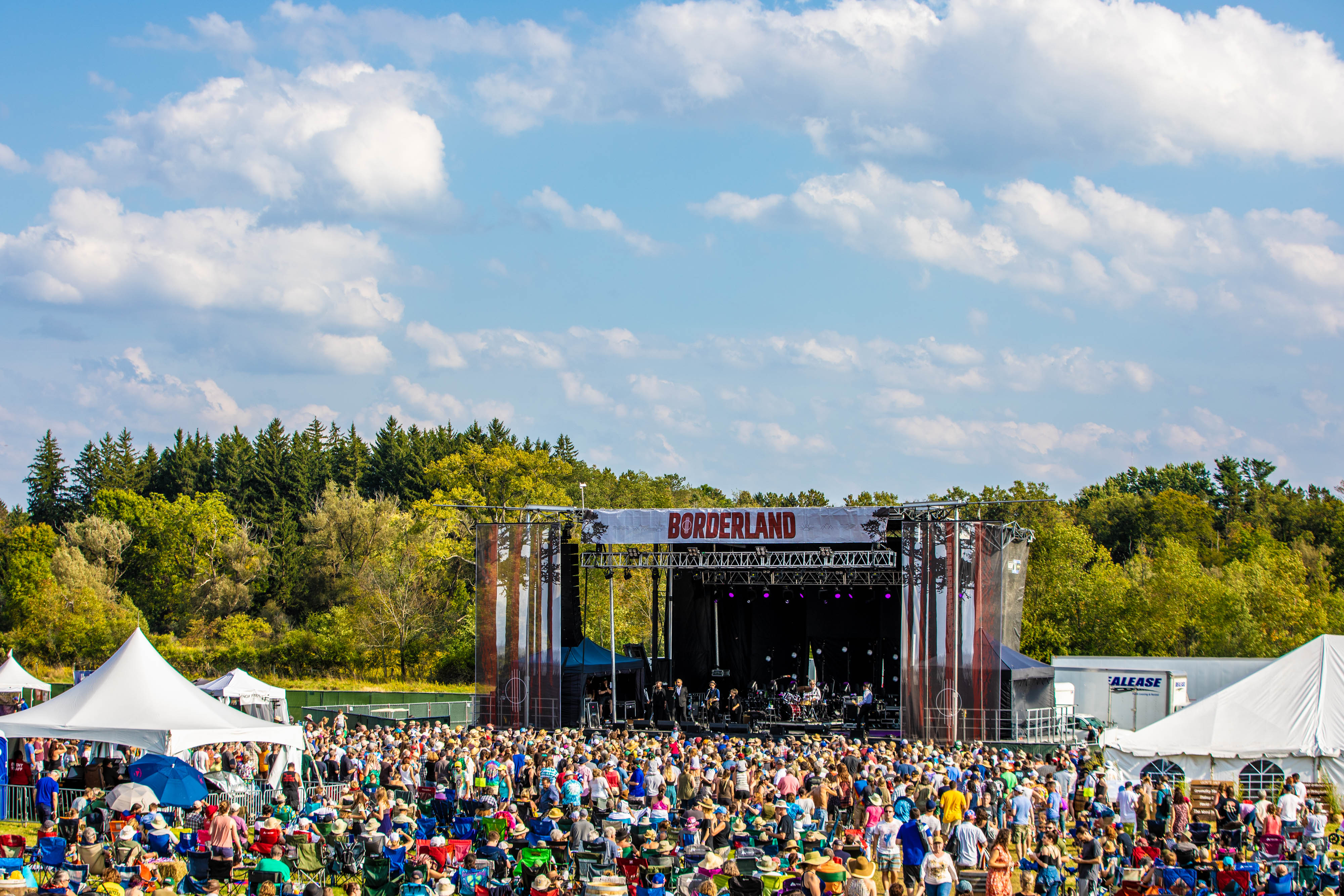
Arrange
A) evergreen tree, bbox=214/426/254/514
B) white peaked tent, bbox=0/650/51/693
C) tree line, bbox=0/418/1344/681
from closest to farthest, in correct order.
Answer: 1. white peaked tent, bbox=0/650/51/693
2. tree line, bbox=0/418/1344/681
3. evergreen tree, bbox=214/426/254/514

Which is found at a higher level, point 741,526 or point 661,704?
point 741,526

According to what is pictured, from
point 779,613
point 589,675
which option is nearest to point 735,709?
point 589,675

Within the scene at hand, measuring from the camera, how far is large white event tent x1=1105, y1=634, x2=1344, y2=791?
15.4 meters

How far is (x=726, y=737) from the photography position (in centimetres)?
2092

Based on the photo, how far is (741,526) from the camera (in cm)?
2445

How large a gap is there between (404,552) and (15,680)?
85.5ft

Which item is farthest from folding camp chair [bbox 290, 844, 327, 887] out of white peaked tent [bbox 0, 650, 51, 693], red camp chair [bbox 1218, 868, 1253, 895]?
white peaked tent [bbox 0, 650, 51, 693]

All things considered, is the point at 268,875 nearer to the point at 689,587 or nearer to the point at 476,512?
the point at 689,587

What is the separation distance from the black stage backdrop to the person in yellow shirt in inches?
618

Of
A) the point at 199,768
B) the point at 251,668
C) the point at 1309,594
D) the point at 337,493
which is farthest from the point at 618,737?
the point at 337,493

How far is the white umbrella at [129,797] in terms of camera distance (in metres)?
12.7

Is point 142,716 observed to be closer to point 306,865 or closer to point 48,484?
point 306,865

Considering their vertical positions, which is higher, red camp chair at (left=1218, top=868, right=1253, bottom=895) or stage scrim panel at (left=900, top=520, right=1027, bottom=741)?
stage scrim panel at (left=900, top=520, right=1027, bottom=741)

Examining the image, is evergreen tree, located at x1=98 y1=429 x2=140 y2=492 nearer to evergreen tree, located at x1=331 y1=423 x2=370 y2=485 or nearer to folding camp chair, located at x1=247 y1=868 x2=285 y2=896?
evergreen tree, located at x1=331 y1=423 x2=370 y2=485
